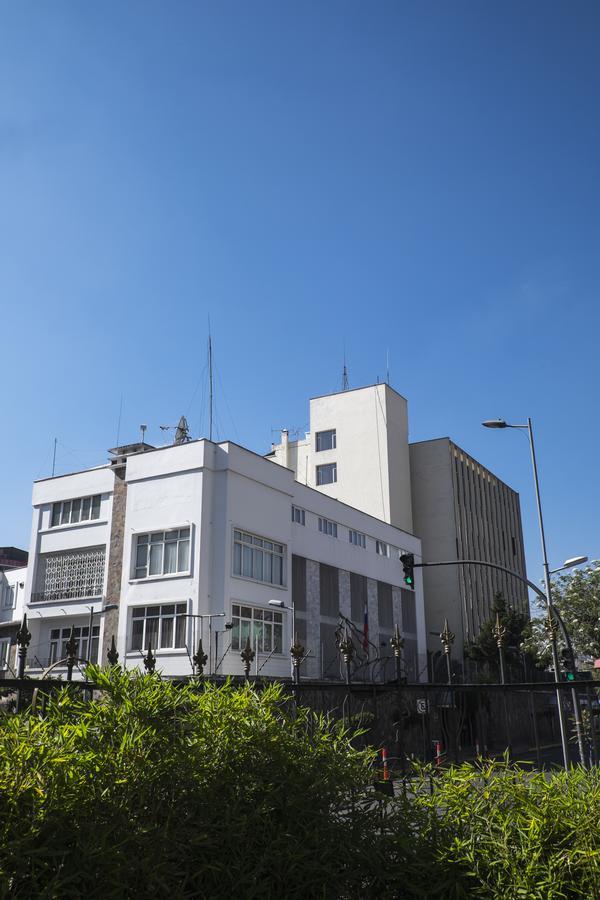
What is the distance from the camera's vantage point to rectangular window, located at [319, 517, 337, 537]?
48.6 m

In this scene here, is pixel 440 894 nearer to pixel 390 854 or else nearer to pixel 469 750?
pixel 390 854

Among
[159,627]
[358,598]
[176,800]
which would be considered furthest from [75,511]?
[176,800]

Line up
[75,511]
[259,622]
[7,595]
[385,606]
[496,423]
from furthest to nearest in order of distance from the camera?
[7,595] < [385,606] < [75,511] < [259,622] < [496,423]

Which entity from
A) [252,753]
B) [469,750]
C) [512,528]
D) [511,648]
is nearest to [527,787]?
[252,753]

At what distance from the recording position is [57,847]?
384 centimetres

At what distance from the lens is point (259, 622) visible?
134 ft

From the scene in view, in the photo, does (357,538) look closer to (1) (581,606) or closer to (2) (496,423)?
(1) (581,606)

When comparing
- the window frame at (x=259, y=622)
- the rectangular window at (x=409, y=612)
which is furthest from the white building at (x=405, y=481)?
the window frame at (x=259, y=622)

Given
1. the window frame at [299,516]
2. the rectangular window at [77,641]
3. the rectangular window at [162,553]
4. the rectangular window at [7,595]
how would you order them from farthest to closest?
the rectangular window at [7,595], the window frame at [299,516], the rectangular window at [77,641], the rectangular window at [162,553]

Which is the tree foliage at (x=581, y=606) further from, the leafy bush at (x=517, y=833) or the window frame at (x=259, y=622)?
the leafy bush at (x=517, y=833)

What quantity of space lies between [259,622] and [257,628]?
1.39 feet

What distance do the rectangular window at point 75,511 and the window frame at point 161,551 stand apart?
4094mm

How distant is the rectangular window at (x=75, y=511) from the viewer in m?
44.5

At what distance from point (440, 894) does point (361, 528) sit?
159 ft
